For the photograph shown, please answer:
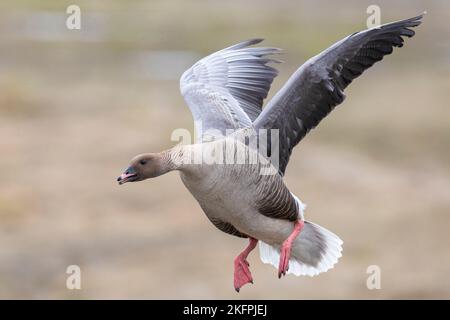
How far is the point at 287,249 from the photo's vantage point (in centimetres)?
991

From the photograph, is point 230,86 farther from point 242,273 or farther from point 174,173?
point 174,173

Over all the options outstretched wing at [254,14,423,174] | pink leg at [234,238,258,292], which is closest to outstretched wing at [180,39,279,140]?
outstretched wing at [254,14,423,174]

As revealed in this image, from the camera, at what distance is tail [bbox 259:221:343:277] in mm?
10773

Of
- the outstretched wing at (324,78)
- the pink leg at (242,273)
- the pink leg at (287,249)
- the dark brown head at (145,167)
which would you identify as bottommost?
the pink leg at (242,273)

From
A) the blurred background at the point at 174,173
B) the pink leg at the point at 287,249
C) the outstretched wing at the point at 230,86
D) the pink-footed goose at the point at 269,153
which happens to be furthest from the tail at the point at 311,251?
the blurred background at the point at 174,173

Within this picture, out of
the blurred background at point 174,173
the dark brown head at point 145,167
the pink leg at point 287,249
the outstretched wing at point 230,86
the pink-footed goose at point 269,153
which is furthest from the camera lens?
the blurred background at point 174,173

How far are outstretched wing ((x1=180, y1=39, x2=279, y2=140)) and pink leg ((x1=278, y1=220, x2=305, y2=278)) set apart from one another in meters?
1.00

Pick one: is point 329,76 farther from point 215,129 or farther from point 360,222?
point 360,222

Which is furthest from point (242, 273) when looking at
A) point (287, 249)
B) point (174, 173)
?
point (174, 173)

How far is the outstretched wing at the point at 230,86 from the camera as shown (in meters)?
10.6

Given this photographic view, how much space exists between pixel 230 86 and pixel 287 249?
2054mm

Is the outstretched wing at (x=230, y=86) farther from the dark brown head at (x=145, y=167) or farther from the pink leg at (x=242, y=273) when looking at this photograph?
the dark brown head at (x=145, y=167)
